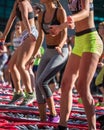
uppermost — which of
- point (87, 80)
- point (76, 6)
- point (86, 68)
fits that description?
point (76, 6)

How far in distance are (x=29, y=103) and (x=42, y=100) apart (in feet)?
6.11

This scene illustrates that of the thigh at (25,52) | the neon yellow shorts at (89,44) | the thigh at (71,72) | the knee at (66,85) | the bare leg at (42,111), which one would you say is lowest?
the bare leg at (42,111)

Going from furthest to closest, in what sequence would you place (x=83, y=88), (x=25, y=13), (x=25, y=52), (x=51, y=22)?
(x=25, y=13) < (x=25, y=52) < (x=51, y=22) < (x=83, y=88)

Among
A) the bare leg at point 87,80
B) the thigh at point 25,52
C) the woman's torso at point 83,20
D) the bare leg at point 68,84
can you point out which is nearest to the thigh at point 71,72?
the bare leg at point 68,84

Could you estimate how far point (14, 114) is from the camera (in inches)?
250

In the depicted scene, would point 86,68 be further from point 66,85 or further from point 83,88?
point 66,85

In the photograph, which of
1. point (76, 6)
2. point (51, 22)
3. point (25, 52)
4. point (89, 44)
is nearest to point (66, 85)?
point (89, 44)

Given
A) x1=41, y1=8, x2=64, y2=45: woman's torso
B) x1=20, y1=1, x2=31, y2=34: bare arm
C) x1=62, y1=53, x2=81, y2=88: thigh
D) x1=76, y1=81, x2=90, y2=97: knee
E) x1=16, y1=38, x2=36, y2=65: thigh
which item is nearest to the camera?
x1=76, y1=81, x2=90, y2=97: knee

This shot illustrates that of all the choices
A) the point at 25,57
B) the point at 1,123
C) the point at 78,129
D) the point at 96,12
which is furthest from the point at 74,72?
the point at 96,12

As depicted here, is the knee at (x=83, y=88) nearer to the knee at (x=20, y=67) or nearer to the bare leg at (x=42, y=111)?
the bare leg at (x=42, y=111)

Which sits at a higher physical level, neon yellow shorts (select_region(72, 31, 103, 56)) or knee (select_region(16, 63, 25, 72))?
neon yellow shorts (select_region(72, 31, 103, 56))

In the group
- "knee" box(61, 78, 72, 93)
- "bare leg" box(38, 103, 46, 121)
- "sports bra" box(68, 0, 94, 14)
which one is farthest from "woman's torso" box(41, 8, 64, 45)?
"knee" box(61, 78, 72, 93)

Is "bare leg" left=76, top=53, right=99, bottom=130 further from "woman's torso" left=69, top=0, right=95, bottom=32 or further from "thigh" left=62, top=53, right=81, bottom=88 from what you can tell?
"woman's torso" left=69, top=0, right=95, bottom=32

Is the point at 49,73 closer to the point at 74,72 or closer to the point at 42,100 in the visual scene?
the point at 42,100
